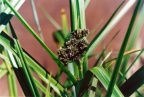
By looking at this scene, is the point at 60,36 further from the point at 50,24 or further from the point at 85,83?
the point at 50,24

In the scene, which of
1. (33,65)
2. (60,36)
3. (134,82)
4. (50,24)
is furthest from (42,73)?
(50,24)

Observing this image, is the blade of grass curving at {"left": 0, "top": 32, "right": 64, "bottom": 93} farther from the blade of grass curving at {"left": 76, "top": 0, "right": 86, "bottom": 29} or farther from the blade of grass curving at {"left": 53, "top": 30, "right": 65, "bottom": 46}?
the blade of grass curving at {"left": 53, "top": 30, "right": 65, "bottom": 46}

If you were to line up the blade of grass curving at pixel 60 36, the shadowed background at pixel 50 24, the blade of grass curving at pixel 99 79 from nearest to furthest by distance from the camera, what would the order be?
the blade of grass curving at pixel 99 79 < the blade of grass curving at pixel 60 36 < the shadowed background at pixel 50 24

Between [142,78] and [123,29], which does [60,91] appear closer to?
[142,78]

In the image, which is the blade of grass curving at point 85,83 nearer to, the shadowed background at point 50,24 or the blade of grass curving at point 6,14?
the blade of grass curving at point 6,14

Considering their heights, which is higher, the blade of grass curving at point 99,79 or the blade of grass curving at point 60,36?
the blade of grass curving at point 60,36

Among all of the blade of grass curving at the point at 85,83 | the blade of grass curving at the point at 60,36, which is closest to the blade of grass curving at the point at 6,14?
the blade of grass curving at the point at 85,83

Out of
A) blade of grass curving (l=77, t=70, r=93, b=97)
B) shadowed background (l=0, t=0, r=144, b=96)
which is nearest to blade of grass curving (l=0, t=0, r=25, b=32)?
blade of grass curving (l=77, t=70, r=93, b=97)
